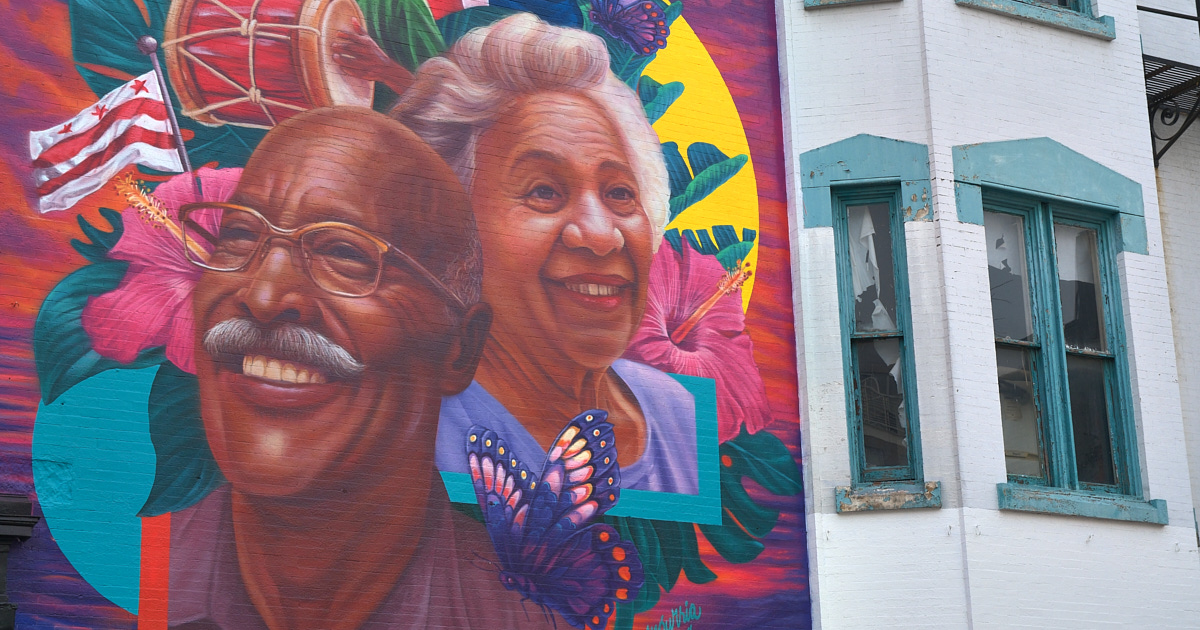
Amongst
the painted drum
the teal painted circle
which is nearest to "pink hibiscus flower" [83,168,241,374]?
the teal painted circle

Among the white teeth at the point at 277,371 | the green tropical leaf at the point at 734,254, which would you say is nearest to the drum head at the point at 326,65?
the white teeth at the point at 277,371

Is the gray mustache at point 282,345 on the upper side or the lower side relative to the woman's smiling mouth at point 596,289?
lower

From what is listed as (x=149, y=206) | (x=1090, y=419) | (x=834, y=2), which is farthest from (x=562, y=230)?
(x=1090, y=419)

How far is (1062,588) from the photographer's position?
997 cm

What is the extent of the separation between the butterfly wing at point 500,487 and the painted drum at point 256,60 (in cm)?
262

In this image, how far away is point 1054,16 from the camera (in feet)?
37.3

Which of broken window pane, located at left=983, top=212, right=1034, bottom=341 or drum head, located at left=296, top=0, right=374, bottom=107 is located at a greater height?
drum head, located at left=296, top=0, right=374, bottom=107

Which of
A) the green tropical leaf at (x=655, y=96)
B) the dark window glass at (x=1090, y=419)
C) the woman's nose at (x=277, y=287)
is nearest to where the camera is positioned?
the woman's nose at (x=277, y=287)

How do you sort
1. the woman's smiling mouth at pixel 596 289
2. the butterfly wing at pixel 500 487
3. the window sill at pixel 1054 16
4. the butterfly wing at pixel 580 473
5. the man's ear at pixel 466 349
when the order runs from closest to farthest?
the butterfly wing at pixel 500 487 → the man's ear at pixel 466 349 → the butterfly wing at pixel 580 473 → the woman's smiling mouth at pixel 596 289 → the window sill at pixel 1054 16

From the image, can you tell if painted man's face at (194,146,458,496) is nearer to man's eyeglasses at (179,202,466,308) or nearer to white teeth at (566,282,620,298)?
man's eyeglasses at (179,202,466,308)

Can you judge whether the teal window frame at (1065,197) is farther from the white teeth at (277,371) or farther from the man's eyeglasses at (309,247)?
the white teeth at (277,371)

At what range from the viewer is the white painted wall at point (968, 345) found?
388 inches

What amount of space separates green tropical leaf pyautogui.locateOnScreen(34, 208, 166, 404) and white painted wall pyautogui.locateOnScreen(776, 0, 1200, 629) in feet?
17.0

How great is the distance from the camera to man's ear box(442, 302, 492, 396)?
9312 mm
